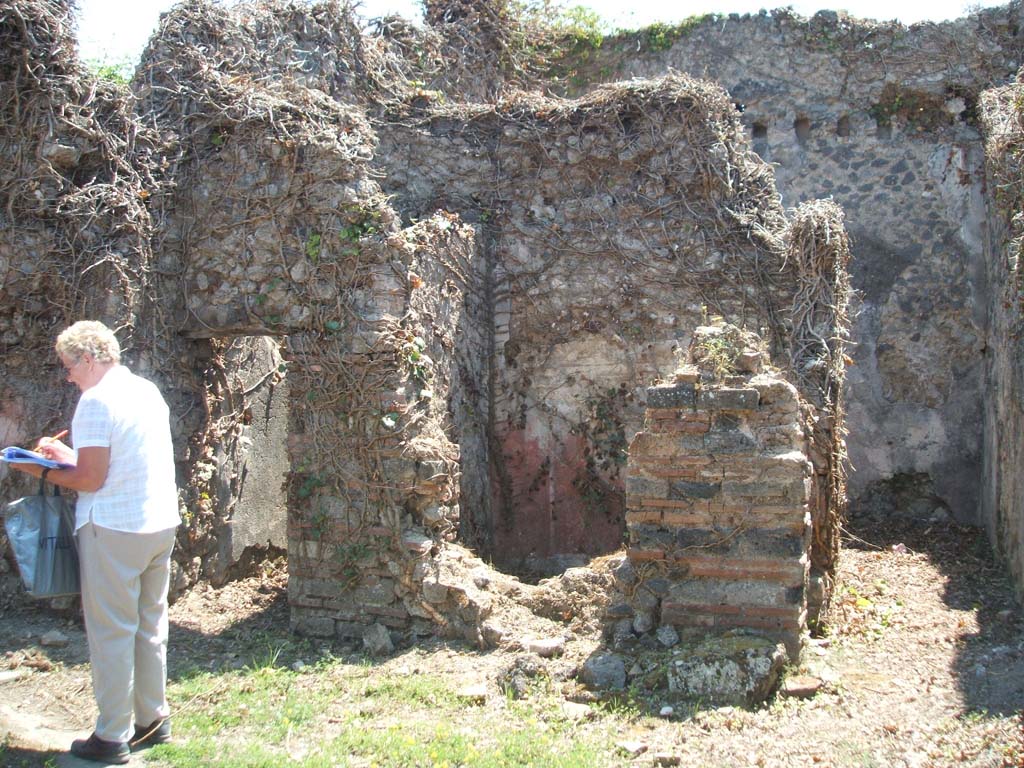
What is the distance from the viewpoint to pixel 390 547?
20.8 ft

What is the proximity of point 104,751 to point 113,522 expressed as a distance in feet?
3.00

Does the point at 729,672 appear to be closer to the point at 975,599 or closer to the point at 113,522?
the point at 113,522

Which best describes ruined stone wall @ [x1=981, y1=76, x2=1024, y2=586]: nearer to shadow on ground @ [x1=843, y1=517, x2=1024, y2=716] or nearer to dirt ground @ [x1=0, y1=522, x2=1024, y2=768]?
shadow on ground @ [x1=843, y1=517, x2=1024, y2=716]

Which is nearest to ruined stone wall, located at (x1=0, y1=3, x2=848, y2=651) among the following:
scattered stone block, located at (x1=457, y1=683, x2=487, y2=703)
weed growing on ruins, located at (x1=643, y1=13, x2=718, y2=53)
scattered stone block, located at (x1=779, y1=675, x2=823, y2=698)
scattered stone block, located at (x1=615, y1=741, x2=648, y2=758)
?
scattered stone block, located at (x1=457, y1=683, x2=487, y2=703)

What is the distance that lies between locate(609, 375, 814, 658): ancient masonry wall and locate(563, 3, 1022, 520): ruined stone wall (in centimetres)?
535

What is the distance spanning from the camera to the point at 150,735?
14.1 feet

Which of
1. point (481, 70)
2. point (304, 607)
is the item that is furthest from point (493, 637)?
point (481, 70)

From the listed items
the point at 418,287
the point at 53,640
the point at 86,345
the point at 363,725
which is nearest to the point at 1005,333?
the point at 418,287

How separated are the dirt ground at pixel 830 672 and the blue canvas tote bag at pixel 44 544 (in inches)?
26.0

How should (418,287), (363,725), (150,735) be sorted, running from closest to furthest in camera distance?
(150,735) → (363,725) → (418,287)

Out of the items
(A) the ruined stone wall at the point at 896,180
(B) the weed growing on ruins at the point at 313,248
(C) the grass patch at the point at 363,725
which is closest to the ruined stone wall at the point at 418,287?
(B) the weed growing on ruins at the point at 313,248

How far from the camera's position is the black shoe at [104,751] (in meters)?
4.06

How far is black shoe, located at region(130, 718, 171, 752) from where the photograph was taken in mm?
4277

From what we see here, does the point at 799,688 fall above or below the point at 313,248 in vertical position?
below
